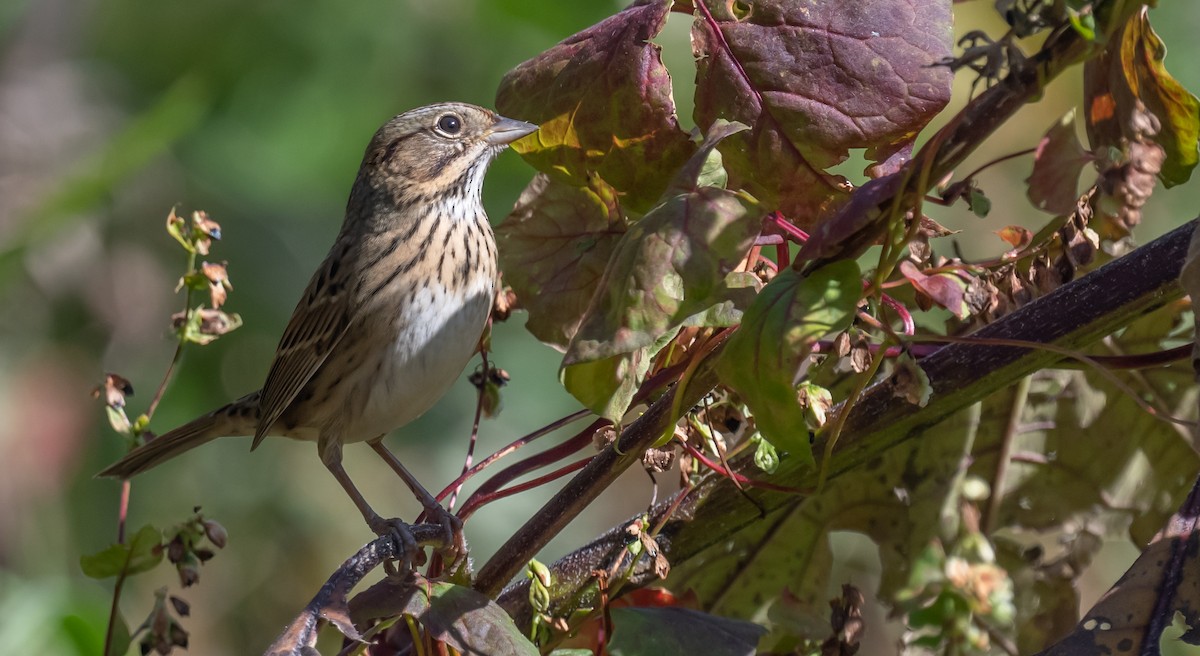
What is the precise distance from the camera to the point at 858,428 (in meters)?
1.86

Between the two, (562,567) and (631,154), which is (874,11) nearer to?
(631,154)

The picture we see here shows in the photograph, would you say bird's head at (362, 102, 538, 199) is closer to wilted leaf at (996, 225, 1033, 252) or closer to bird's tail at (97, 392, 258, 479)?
bird's tail at (97, 392, 258, 479)

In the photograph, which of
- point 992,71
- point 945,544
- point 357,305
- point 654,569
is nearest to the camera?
point 992,71

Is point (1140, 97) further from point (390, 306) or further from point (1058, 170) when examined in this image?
point (390, 306)

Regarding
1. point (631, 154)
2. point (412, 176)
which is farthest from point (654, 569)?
point (412, 176)

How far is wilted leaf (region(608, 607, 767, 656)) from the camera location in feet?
5.59

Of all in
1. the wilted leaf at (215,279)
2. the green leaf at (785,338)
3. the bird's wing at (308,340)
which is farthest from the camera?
the bird's wing at (308,340)

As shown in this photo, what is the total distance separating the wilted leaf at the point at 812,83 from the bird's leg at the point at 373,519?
Result: 68 centimetres

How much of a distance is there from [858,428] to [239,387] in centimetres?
357

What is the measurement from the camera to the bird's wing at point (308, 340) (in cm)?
361

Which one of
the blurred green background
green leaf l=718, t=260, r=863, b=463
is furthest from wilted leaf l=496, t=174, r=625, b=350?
the blurred green background

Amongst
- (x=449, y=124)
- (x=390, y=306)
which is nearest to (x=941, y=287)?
(x=390, y=306)

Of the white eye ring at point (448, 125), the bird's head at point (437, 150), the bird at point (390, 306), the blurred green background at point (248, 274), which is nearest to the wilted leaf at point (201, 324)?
the bird at point (390, 306)

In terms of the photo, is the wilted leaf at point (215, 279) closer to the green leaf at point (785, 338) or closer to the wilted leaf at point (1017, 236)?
the green leaf at point (785, 338)
